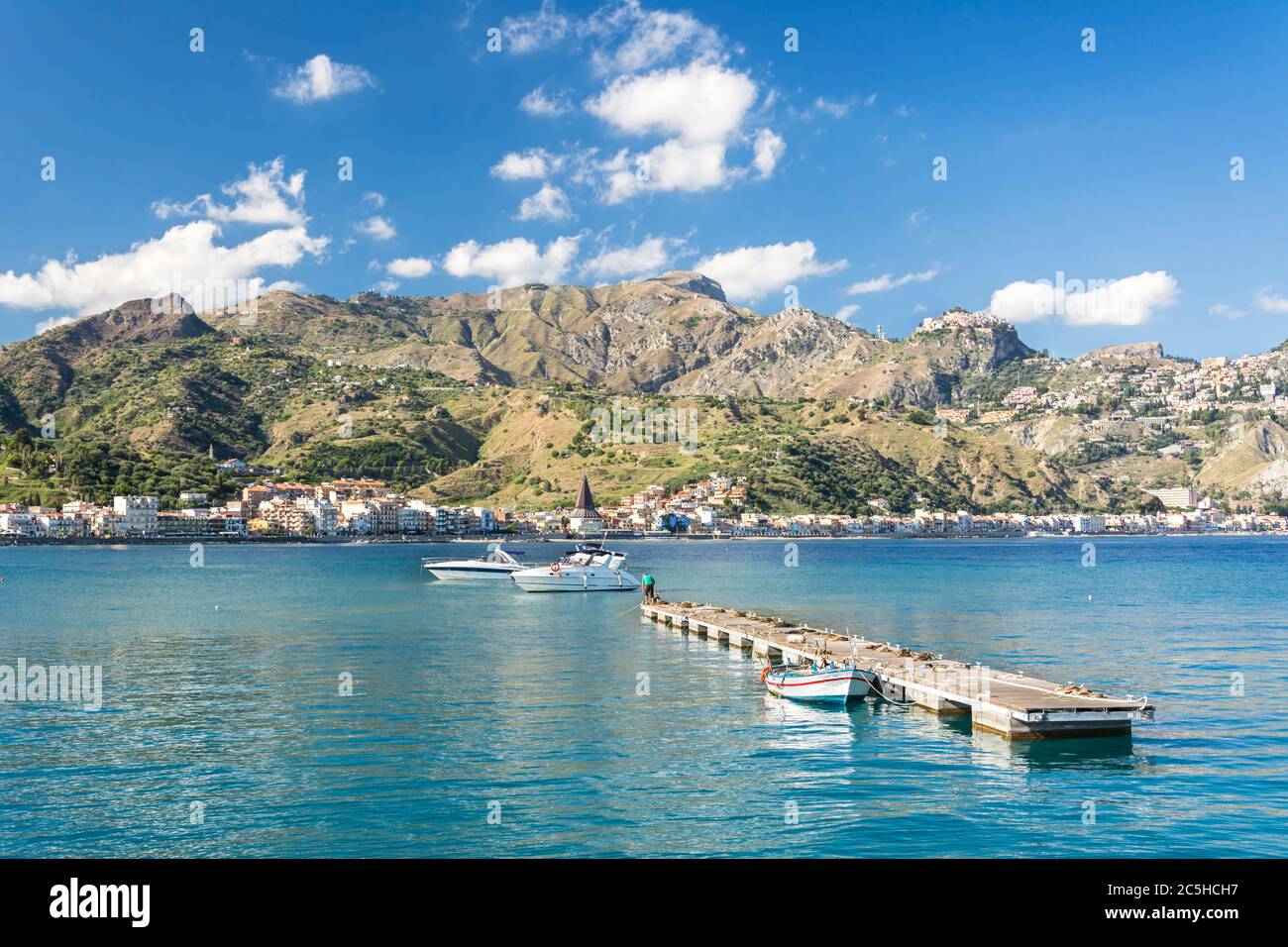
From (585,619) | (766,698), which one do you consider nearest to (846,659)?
(766,698)

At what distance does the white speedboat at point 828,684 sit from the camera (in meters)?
33.4

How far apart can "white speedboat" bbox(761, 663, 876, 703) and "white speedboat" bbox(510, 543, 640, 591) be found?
53.8 m

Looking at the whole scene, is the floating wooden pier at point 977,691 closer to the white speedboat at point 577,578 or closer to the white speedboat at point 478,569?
the white speedboat at point 577,578

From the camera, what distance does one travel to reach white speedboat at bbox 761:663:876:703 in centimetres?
3344

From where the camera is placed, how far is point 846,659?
37812mm

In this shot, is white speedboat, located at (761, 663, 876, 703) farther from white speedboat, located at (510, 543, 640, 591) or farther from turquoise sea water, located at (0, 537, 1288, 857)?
white speedboat, located at (510, 543, 640, 591)

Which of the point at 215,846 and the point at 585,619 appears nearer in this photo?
the point at 215,846

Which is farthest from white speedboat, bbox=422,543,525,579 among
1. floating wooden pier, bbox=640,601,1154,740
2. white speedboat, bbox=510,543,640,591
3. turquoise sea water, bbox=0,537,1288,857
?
floating wooden pier, bbox=640,601,1154,740

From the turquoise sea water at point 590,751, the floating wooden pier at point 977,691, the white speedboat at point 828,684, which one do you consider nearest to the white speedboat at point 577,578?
the turquoise sea water at point 590,751

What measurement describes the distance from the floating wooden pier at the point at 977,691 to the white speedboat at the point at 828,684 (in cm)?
127
